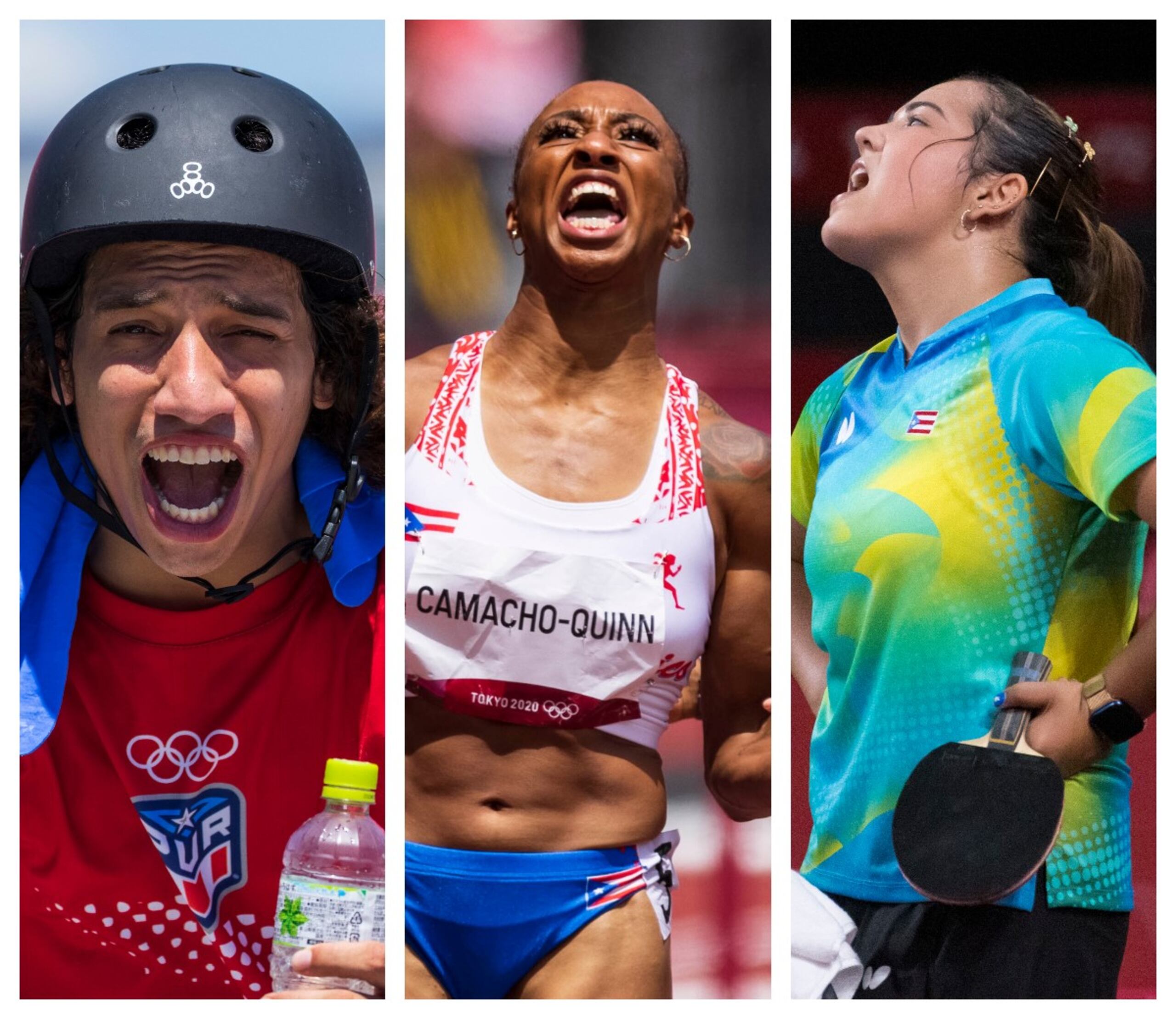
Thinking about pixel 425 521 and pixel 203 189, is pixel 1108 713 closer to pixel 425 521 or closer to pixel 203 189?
pixel 425 521

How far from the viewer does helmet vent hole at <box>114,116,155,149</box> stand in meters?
3.27

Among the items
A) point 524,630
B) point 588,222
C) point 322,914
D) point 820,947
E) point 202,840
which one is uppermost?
point 588,222

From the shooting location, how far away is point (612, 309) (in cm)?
347

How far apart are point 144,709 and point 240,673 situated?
214 millimetres

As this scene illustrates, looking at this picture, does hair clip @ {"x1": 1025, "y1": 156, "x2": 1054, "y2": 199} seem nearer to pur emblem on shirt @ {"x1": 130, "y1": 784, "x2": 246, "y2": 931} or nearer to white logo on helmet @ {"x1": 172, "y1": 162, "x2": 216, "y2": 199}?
white logo on helmet @ {"x1": 172, "y1": 162, "x2": 216, "y2": 199}

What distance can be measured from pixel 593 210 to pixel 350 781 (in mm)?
1306

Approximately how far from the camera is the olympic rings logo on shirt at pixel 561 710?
3350 mm

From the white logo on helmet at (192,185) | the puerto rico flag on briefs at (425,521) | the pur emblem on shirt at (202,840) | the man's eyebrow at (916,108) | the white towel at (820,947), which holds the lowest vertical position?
the white towel at (820,947)

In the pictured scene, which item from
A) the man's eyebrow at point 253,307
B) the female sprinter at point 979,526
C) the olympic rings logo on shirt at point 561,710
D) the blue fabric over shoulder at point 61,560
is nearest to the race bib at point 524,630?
the olympic rings logo on shirt at point 561,710

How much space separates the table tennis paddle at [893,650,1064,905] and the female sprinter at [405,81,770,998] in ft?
1.14

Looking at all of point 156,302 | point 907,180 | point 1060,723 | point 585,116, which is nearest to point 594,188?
point 585,116

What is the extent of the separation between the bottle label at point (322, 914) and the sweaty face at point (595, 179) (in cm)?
139

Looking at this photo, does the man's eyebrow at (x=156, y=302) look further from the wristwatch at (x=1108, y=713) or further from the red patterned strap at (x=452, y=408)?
the wristwatch at (x=1108, y=713)

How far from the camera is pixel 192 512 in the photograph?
10.7ft
